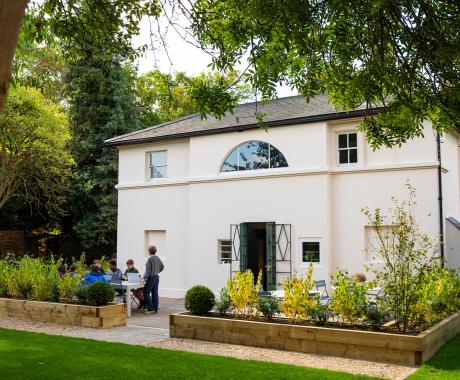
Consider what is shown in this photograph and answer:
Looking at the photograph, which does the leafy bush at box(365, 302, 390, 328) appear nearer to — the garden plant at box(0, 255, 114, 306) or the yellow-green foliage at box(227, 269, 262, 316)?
the yellow-green foliage at box(227, 269, 262, 316)

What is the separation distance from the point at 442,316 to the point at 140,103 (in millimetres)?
29732

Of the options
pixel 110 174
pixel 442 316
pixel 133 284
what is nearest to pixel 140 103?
pixel 110 174

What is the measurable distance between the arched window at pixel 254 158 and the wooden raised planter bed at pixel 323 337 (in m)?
8.45

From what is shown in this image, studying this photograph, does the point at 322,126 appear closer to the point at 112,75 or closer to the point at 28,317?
the point at 28,317

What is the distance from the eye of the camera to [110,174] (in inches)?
1089

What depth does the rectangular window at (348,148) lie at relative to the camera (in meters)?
16.7

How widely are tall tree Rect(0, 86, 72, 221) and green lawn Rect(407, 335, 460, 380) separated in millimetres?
18772

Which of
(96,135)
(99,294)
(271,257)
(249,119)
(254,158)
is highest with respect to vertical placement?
(96,135)

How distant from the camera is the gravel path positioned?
8106mm

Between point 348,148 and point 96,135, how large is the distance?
52.2 feet

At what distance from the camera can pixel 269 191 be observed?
702 inches

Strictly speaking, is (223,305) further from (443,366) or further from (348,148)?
(348,148)

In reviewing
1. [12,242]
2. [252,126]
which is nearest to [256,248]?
[252,126]

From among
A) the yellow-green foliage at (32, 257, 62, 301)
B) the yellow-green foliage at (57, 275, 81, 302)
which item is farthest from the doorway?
the yellow-green foliage at (32, 257, 62, 301)
